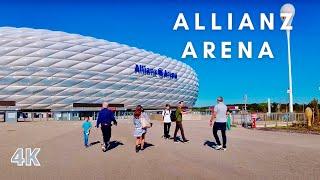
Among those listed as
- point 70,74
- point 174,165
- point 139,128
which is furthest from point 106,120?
point 70,74

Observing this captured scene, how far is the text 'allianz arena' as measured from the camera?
249ft

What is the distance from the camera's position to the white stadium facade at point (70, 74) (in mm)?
75812

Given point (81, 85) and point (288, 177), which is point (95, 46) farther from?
point (288, 177)

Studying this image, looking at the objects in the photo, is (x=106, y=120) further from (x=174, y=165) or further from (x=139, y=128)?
(x=174, y=165)

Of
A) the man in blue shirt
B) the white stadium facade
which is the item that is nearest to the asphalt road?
the man in blue shirt

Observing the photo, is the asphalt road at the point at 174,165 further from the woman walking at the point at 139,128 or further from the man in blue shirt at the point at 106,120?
the man in blue shirt at the point at 106,120

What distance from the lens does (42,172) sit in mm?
8312

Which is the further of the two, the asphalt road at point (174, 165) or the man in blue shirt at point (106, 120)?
the man in blue shirt at point (106, 120)

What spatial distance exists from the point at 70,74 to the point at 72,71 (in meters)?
0.71

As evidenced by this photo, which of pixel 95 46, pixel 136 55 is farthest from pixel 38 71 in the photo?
pixel 136 55

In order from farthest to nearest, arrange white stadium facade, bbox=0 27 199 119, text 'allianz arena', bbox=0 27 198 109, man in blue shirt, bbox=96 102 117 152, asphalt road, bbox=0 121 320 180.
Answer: text 'allianz arena', bbox=0 27 198 109 → white stadium facade, bbox=0 27 199 119 → man in blue shirt, bbox=96 102 117 152 → asphalt road, bbox=0 121 320 180

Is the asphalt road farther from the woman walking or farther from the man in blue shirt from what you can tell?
the man in blue shirt

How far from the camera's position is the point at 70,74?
264 feet

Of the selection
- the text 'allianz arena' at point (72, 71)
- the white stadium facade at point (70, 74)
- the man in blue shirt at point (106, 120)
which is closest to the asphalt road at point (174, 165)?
the man in blue shirt at point (106, 120)
